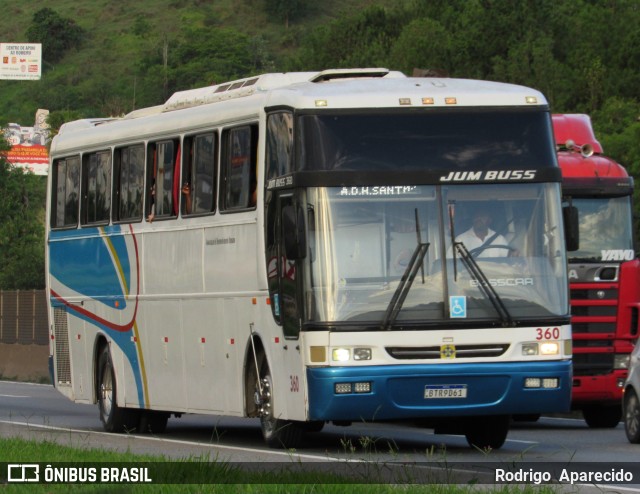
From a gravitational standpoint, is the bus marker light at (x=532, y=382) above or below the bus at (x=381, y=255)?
below

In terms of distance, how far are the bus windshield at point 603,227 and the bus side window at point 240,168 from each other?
5882 millimetres

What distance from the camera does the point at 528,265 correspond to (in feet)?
55.5

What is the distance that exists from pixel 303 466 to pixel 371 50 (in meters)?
107

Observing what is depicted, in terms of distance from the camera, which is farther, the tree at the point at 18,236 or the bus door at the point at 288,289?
the tree at the point at 18,236

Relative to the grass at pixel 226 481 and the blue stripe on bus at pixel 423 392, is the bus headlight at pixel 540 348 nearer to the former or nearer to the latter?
the blue stripe on bus at pixel 423 392

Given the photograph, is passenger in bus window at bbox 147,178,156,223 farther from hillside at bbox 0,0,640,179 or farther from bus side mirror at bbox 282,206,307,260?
hillside at bbox 0,0,640,179

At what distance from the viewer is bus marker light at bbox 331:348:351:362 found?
16578mm

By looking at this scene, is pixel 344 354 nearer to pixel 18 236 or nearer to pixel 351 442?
pixel 351 442

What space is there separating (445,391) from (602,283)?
7029mm

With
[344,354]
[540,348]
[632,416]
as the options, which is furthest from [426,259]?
[632,416]

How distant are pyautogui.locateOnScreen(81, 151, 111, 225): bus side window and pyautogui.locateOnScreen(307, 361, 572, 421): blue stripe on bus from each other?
6712mm

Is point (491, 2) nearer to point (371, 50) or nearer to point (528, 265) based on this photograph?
point (371, 50)

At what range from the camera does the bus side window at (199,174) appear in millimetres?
19359

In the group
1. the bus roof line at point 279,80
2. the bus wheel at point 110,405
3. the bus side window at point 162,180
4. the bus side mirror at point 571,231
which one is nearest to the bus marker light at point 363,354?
the bus side mirror at point 571,231
